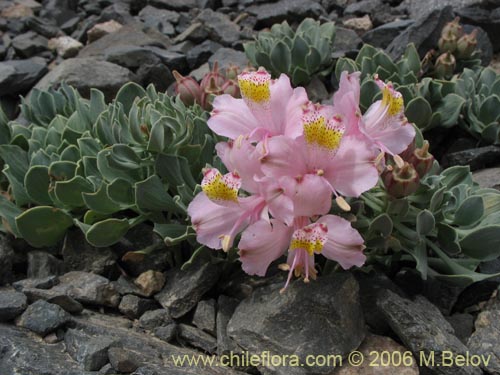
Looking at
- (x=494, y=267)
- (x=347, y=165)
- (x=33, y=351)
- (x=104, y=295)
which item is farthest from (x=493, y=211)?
(x=33, y=351)

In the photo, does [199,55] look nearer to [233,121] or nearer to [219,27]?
[219,27]

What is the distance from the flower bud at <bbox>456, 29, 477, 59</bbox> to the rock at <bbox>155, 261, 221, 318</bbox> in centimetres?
254

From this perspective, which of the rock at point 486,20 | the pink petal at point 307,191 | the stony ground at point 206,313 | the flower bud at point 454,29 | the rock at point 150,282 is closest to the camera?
the pink petal at point 307,191

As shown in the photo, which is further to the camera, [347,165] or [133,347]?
[133,347]

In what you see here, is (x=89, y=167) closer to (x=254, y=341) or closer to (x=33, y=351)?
(x=33, y=351)

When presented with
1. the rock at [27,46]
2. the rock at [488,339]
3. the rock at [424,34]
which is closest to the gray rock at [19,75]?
the rock at [27,46]

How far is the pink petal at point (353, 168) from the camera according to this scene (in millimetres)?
1963

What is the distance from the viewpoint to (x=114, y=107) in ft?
9.42

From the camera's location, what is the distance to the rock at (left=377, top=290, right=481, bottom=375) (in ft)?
7.32

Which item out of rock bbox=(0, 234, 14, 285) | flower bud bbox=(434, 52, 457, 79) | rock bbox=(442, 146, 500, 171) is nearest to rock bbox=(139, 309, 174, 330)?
rock bbox=(0, 234, 14, 285)

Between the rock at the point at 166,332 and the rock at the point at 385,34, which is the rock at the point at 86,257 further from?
the rock at the point at 385,34

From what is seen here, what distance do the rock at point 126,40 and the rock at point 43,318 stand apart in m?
3.17

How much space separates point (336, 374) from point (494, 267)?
97 centimetres

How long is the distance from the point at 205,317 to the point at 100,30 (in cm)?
393
